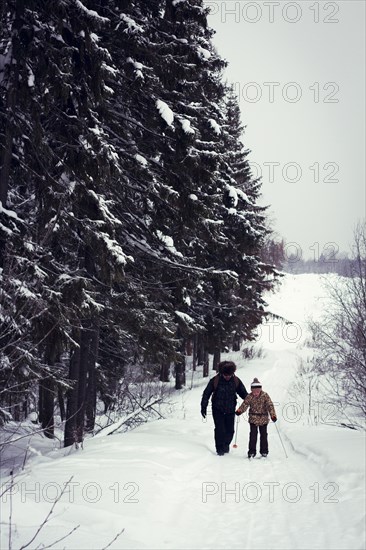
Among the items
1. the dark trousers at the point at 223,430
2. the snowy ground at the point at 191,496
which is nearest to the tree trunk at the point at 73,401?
the snowy ground at the point at 191,496

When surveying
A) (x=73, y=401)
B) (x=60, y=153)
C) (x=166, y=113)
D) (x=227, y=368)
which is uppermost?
(x=166, y=113)

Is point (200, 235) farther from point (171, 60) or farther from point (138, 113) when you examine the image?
point (171, 60)

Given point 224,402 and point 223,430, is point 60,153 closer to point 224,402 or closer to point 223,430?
point 224,402

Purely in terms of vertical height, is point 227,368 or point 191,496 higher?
point 227,368

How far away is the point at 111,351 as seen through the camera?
15211 mm

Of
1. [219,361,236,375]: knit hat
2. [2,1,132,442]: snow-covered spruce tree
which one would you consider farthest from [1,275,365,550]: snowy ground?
[2,1,132,442]: snow-covered spruce tree

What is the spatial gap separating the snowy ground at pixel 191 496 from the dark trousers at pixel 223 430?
0.29m

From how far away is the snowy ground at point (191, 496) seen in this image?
188 inches

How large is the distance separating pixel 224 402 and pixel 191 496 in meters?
4.06

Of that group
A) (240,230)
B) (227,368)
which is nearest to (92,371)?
(227,368)

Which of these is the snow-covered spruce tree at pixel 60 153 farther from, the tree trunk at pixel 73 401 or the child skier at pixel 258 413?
the child skier at pixel 258 413

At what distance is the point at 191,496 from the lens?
6.41 meters

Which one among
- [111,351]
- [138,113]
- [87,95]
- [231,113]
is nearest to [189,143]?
[138,113]

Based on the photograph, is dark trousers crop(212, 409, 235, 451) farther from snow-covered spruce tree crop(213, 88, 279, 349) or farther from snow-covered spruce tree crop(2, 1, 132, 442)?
snow-covered spruce tree crop(213, 88, 279, 349)
